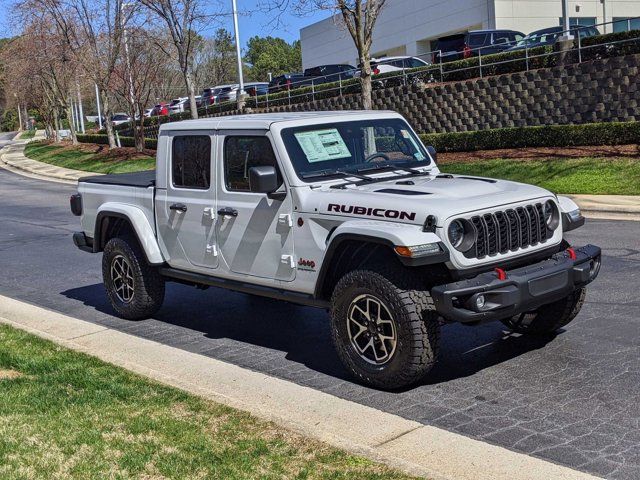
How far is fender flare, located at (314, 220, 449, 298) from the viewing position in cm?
567

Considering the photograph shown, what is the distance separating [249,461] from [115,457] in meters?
0.77

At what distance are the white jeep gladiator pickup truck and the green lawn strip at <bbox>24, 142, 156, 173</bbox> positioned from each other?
81.2ft

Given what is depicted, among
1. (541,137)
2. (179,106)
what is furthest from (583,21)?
(541,137)

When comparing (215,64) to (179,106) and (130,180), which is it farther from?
(130,180)

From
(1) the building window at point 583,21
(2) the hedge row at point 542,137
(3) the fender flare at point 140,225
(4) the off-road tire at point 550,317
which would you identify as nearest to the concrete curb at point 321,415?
(3) the fender flare at point 140,225

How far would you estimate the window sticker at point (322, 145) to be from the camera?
6918 millimetres

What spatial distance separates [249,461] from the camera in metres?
4.71

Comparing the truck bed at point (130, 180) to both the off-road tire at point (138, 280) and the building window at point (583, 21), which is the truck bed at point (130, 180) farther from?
the building window at point (583, 21)

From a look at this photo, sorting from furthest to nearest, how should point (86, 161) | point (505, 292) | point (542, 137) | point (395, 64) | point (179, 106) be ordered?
point (179, 106) < point (86, 161) < point (395, 64) < point (542, 137) < point (505, 292)

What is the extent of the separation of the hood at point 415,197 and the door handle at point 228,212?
846 millimetres

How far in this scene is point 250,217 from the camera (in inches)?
278

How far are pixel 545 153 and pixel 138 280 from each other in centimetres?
1464

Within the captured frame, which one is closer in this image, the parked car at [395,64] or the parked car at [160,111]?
the parked car at [395,64]

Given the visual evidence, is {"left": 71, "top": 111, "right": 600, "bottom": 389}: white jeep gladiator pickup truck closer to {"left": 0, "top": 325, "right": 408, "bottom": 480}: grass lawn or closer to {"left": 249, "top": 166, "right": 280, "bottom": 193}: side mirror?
{"left": 249, "top": 166, "right": 280, "bottom": 193}: side mirror
